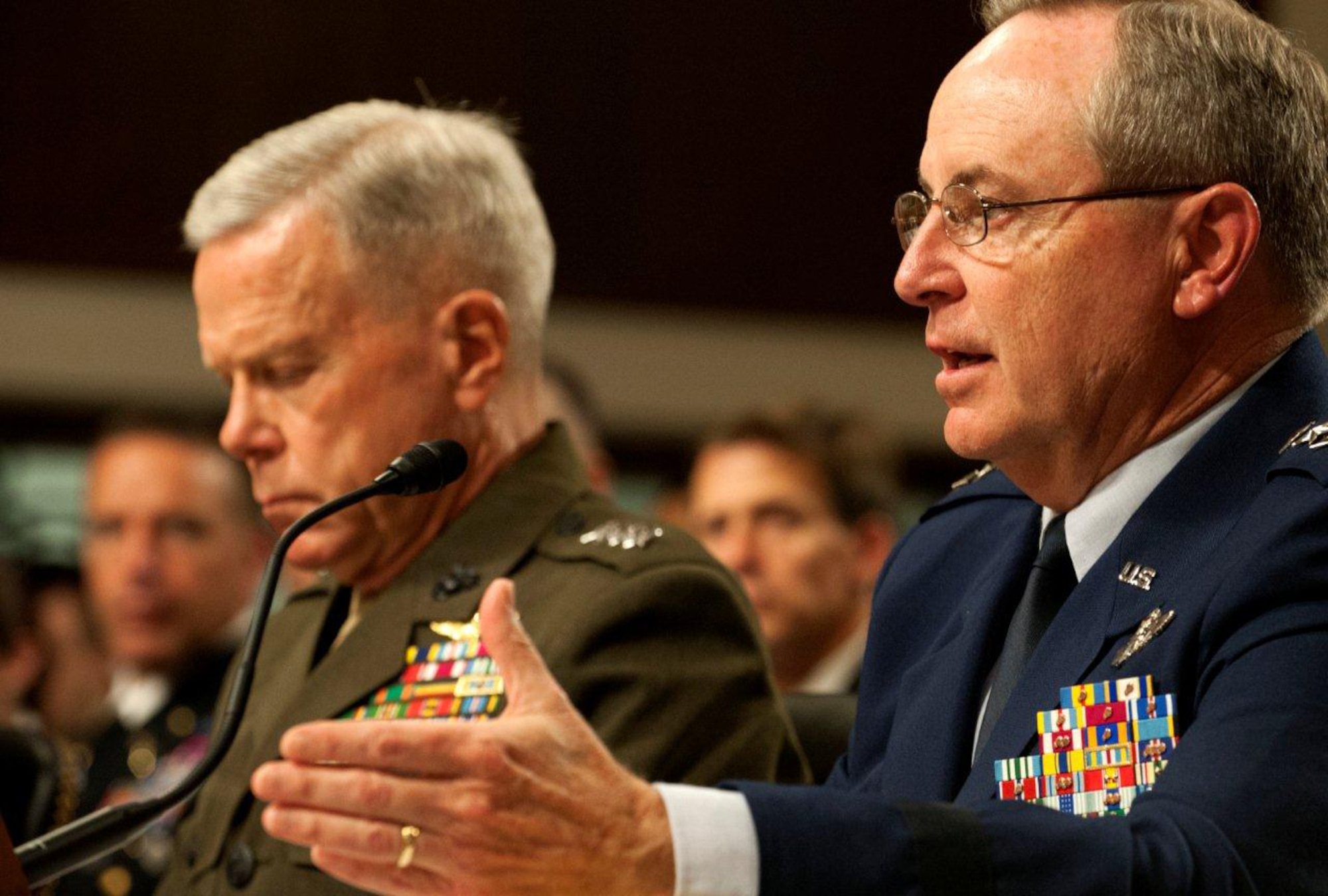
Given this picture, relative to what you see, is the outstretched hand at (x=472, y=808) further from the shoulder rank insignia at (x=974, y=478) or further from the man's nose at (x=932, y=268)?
the shoulder rank insignia at (x=974, y=478)

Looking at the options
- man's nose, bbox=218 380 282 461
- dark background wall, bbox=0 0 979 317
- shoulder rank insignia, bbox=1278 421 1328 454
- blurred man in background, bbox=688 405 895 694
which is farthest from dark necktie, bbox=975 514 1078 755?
dark background wall, bbox=0 0 979 317

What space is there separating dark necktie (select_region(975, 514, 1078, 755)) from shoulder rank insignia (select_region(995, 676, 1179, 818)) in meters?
0.10

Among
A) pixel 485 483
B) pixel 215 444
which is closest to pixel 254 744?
pixel 485 483

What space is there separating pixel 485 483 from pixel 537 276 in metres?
0.31

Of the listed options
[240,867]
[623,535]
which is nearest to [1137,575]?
[623,535]

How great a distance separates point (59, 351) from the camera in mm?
6121

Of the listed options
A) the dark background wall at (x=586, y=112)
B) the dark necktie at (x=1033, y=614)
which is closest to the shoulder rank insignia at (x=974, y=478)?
the dark necktie at (x=1033, y=614)

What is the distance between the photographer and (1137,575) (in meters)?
1.71

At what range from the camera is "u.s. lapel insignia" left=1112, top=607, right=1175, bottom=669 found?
1.63m

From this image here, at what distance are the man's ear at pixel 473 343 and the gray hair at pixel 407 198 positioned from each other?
32 millimetres

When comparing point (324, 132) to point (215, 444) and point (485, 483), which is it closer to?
point (485, 483)

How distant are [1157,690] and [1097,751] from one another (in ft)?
0.26

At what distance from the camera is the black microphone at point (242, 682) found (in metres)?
1.89

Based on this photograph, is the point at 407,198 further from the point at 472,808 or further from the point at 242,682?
the point at 472,808
